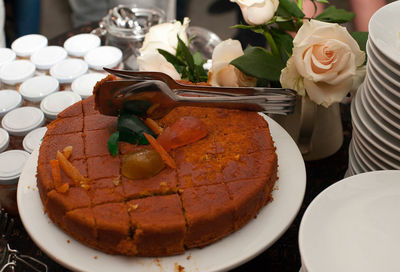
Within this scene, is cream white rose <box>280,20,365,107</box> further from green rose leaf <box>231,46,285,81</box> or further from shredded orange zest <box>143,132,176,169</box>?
shredded orange zest <box>143,132,176,169</box>

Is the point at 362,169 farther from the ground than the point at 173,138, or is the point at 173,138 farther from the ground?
the point at 173,138

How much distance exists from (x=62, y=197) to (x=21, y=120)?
64cm

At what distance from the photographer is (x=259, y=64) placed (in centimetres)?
129

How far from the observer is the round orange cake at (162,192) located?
943 mm

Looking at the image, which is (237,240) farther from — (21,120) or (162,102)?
(21,120)

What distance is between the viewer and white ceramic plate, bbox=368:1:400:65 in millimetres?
1041

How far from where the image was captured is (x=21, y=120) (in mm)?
1512

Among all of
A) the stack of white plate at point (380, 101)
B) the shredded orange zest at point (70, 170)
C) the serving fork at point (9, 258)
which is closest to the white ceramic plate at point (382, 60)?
the stack of white plate at point (380, 101)

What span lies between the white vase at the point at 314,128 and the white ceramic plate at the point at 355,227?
1.06 feet

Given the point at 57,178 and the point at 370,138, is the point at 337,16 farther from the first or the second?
the point at 57,178

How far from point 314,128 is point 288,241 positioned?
349mm

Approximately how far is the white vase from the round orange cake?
172 mm

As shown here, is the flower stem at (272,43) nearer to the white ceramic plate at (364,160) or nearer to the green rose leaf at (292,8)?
the green rose leaf at (292,8)

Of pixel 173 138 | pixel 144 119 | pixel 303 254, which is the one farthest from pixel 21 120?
pixel 303 254
